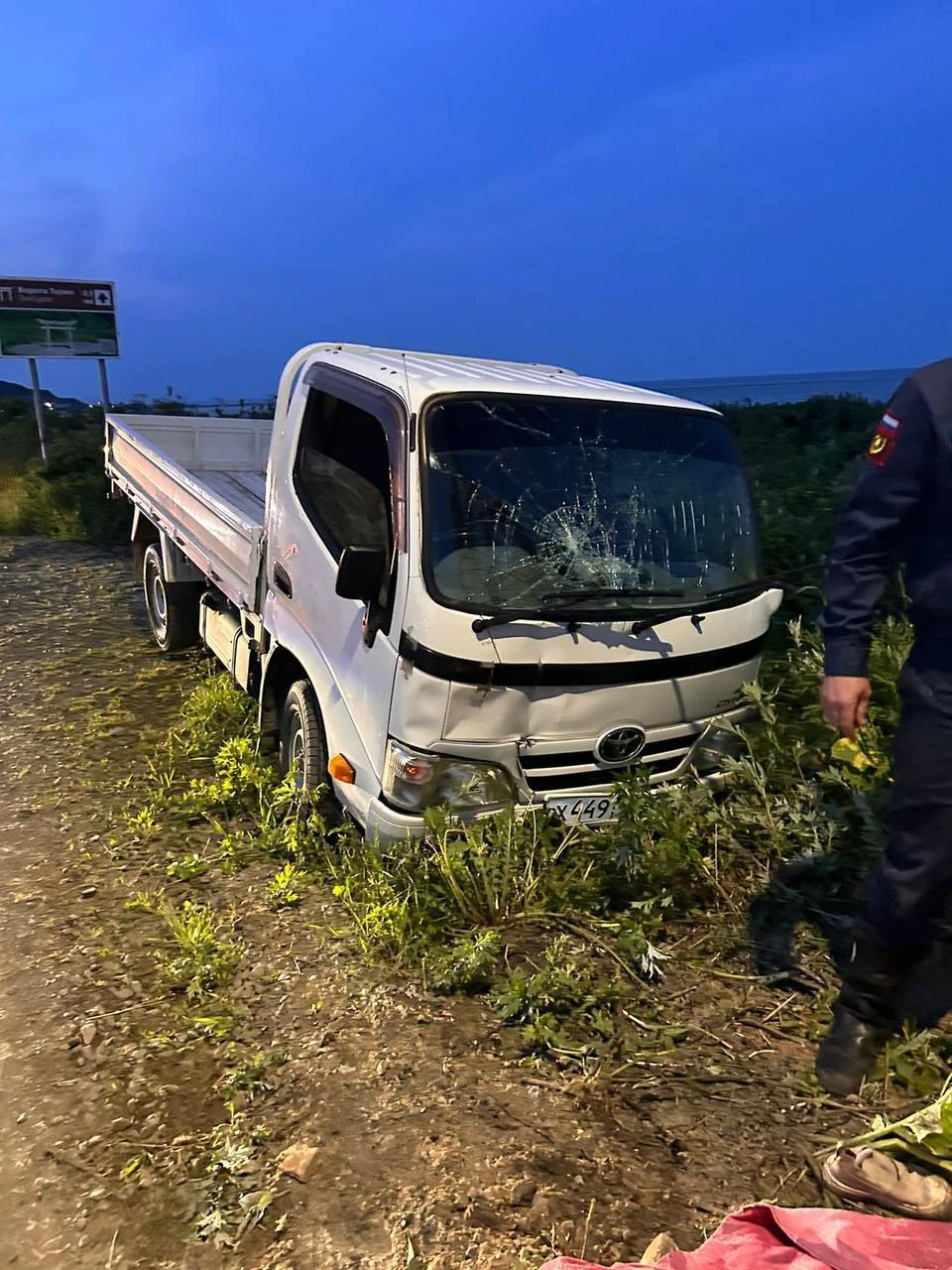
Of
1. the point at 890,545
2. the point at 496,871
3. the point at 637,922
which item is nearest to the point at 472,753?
the point at 496,871

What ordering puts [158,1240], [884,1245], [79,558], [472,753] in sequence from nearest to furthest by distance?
[884,1245]
[158,1240]
[472,753]
[79,558]

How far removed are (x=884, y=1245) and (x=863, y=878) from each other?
1672 millimetres

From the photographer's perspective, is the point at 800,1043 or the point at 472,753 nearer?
the point at 800,1043

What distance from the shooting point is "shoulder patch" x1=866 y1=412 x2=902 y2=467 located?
7.36 ft

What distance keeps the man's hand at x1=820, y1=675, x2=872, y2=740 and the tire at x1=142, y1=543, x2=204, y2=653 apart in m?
5.36

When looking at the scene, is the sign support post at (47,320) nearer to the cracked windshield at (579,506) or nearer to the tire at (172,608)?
the tire at (172,608)

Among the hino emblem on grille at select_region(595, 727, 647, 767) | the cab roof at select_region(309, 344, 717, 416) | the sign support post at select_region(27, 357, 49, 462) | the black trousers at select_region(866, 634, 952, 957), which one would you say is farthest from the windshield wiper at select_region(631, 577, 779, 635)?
the sign support post at select_region(27, 357, 49, 462)

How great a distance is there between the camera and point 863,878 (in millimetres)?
3449

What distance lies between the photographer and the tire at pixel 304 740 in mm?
4035

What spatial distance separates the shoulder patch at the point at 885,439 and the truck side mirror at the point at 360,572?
1.74m

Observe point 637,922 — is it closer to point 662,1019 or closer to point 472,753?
point 662,1019

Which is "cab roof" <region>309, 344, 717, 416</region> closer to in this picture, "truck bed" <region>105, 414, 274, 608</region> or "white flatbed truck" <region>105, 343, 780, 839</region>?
"white flatbed truck" <region>105, 343, 780, 839</region>

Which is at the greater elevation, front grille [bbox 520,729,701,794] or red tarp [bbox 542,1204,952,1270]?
front grille [bbox 520,729,701,794]

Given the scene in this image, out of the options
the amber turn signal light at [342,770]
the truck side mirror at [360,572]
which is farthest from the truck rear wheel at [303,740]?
the truck side mirror at [360,572]
